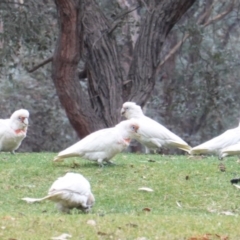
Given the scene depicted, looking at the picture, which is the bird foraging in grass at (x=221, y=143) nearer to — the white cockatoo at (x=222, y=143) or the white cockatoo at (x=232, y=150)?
the white cockatoo at (x=222, y=143)

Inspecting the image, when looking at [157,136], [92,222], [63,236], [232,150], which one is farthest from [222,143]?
[63,236]

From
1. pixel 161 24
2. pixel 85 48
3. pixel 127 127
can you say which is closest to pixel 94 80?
pixel 85 48

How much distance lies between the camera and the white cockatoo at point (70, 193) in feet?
Result: 21.4

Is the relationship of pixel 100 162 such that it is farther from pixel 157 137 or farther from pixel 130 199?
pixel 157 137

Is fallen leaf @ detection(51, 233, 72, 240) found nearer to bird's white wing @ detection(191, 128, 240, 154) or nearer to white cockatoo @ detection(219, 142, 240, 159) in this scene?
white cockatoo @ detection(219, 142, 240, 159)

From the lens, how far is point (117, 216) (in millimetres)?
6672

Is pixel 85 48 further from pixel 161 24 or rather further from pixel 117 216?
pixel 117 216

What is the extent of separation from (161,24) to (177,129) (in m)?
8.66

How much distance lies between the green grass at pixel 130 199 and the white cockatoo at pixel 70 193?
10cm

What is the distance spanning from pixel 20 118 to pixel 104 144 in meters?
1.66

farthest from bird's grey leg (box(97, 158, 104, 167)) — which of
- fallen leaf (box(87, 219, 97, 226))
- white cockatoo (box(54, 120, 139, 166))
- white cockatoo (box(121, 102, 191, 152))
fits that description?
fallen leaf (box(87, 219, 97, 226))

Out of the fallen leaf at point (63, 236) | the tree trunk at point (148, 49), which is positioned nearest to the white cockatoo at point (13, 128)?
the fallen leaf at point (63, 236)

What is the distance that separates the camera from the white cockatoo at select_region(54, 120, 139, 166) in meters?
8.90

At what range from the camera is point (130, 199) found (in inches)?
316
